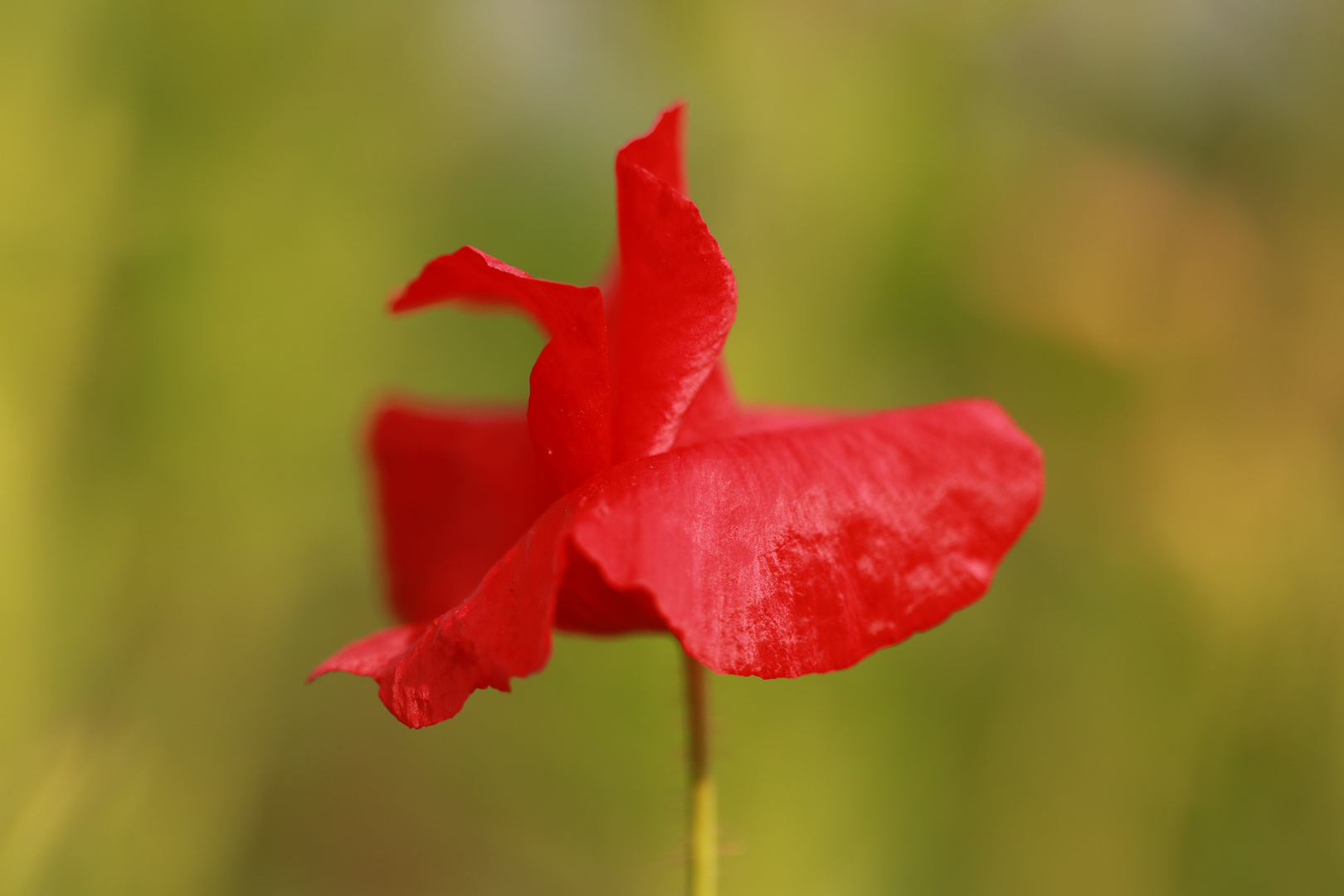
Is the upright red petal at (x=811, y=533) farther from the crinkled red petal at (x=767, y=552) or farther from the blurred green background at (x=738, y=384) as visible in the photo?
the blurred green background at (x=738, y=384)

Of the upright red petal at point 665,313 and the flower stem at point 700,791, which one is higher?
the upright red petal at point 665,313

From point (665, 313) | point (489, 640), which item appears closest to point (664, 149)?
point (665, 313)

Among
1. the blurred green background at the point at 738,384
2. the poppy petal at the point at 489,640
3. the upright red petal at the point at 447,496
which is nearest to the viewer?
the poppy petal at the point at 489,640

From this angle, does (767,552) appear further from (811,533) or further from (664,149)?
(664,149)

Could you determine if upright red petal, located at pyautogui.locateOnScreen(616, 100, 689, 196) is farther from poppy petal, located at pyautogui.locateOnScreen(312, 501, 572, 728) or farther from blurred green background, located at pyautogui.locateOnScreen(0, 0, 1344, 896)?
blurred green background, located at pyautogui.locateOnScreen(0, 0, 1344, 896)

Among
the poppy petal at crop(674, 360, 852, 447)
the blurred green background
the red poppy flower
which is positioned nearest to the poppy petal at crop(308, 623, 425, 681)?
the red poppy flower

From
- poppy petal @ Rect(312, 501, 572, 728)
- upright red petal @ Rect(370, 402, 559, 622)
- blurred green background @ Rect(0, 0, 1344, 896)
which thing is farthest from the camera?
blurred green background @ Rect(0, 0, 1344, 896)

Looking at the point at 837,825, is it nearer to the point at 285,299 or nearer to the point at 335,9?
the point at 285,299

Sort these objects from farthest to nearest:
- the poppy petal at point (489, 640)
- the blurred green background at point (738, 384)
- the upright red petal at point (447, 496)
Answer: the blurred green background at point (738, 384)
the upright red petal at point (447, 496)
the poppy petal at point (489, 640)

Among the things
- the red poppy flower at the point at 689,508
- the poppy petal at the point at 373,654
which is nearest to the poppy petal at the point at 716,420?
the red poppy flower at the point at 689,508
